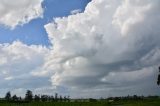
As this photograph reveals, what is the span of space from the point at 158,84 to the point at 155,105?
83.4ft

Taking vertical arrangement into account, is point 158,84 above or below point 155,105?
above

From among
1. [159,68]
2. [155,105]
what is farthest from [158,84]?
[155,105]

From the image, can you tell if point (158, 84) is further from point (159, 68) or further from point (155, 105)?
point (155, 105)

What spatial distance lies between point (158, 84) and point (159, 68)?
32.5ft

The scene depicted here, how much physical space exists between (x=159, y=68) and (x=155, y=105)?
3409 cm

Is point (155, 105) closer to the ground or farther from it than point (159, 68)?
closer to the ground

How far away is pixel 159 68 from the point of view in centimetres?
16075

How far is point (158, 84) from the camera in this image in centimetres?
15450

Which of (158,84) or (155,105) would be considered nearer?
(155,105)

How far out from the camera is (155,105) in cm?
13088

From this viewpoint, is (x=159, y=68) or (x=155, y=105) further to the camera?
(x=159, y=68)
